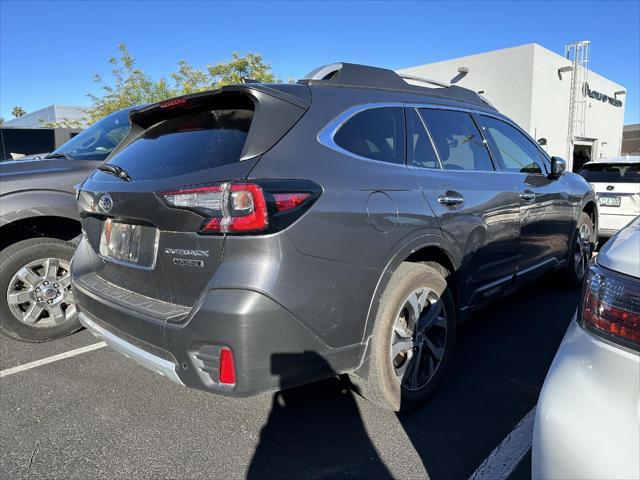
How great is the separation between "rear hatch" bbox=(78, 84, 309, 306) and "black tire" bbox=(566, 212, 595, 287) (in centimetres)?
397

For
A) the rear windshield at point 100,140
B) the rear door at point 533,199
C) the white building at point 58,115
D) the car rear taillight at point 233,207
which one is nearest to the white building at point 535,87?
the rear door at point 533,199

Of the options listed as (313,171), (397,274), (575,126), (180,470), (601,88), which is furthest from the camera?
(601,88)

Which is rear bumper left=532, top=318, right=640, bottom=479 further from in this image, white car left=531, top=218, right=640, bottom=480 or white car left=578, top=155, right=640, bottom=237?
white car left=578, top=155, right=640, bottom=237

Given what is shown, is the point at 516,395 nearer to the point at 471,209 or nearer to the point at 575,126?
the point at 471,209

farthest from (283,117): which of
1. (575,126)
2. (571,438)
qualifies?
(575,126)

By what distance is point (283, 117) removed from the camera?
2.40 meters

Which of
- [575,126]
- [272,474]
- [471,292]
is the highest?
[575,126]

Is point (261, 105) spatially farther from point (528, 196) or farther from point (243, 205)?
point (528, 196)

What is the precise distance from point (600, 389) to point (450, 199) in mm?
1778

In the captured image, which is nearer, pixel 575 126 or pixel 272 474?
pixel 272 474

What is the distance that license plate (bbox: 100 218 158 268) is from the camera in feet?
8.15

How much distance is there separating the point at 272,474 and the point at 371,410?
0.82 metres

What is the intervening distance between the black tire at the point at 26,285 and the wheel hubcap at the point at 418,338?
2.94m

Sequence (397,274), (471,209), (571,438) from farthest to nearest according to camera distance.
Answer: (471,209), (397,274), (571,438)
